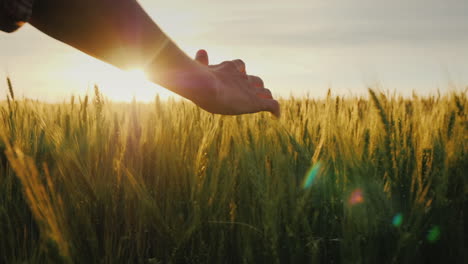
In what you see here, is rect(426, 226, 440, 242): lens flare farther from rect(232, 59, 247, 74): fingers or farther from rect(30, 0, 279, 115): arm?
rect(232, 59, 247, 74): fingers

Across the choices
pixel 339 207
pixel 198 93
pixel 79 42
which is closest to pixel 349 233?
pixel 339 207

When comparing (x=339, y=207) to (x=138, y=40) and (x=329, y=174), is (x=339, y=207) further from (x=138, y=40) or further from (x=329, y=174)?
(x=138, y=40)

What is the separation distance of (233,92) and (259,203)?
23.6 inches

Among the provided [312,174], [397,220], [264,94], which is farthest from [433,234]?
[264,94]

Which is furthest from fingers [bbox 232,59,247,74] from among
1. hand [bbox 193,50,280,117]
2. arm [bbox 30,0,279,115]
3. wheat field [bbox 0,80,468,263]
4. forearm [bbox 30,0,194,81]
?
forearm [bbox 30,0,194,81]

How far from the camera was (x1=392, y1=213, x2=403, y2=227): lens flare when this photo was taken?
677mm

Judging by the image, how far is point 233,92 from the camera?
1.31 m

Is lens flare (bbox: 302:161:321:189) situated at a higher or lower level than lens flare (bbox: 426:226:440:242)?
higher

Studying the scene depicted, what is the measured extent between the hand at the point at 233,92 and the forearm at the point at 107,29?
241 millimetres

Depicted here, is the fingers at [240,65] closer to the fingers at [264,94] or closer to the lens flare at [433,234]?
the fingers at [264,94]

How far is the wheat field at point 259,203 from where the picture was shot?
2.18ft

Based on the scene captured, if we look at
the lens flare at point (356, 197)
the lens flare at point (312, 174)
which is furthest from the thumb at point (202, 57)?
the lens flare at point (356, 197)

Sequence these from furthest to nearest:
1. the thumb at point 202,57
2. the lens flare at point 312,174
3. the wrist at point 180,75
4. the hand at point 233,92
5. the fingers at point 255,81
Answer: the fingers at point 255,81 → the thumb at point 202,57 → the hand at point 233,92 → the wrist at point 180,75 → the lens flare at point 312,174

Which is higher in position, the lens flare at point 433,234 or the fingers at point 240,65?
the fingers at point 240,65
